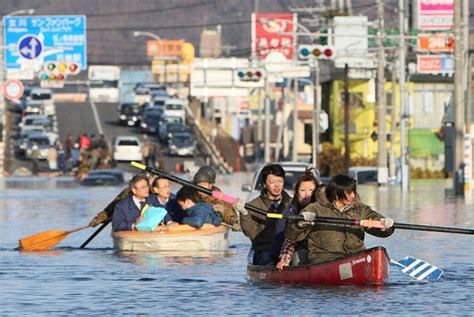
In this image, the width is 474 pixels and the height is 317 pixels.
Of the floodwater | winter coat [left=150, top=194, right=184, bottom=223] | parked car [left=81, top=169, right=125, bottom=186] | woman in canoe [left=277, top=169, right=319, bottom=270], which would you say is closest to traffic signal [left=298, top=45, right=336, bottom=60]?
the floodwater

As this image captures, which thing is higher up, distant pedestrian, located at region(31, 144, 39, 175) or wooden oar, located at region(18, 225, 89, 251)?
wooden oar, located at region(18, 225, 89, 251)

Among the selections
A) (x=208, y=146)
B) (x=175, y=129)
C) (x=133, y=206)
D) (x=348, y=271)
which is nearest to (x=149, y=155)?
(x=208, y=146)

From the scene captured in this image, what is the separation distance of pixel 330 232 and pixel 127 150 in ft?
222

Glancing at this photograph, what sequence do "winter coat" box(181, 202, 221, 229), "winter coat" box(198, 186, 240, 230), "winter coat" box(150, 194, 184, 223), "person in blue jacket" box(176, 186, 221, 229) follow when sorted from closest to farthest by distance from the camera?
"person in blue jacket" box(176, 186, 221, 229) → "winter coat" box(181, 202, 221, 229) → "winter coat" box(150, 194, 184, 223) → "winter coat" box(198, 186, 240, 230)

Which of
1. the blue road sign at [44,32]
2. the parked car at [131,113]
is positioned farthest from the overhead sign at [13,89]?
the parked car at [131,113]

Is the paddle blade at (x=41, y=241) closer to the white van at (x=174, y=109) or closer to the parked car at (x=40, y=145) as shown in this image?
the parked car at (x=40, y=145)

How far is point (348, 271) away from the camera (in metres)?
19.6

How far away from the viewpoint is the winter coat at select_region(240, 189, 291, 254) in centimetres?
1986

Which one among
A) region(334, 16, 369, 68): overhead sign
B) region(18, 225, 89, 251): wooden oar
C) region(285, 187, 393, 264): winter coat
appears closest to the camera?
region(285, 187, 393, 264): winter coat

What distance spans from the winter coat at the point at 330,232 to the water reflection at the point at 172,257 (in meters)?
5.39

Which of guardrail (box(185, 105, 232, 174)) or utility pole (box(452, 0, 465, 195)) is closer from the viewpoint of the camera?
utility pole (box(452, 0, 465, 195))

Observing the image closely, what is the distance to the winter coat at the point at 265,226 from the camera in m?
19.9

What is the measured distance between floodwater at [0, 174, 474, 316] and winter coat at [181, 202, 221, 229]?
1.62 feet

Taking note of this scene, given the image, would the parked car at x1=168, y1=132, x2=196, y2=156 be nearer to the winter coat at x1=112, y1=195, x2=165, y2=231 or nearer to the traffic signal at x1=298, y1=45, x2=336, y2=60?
the traffic signal at x1=298, y1=45, x2=336, y2=60
